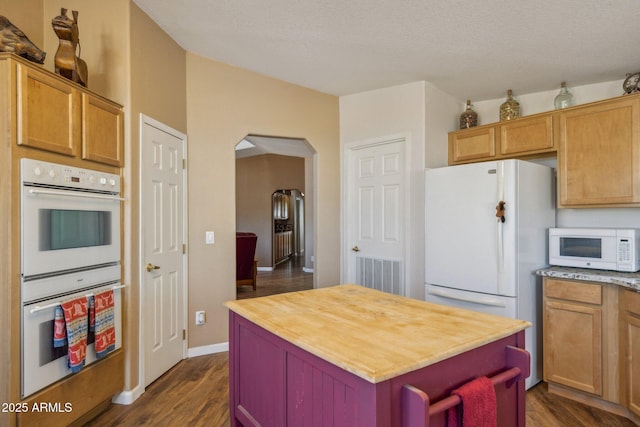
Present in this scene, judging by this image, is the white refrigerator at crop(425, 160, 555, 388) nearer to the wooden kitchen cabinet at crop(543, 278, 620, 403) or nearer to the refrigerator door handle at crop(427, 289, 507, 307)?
the refrigerator door handle at crop(427, 289, 507, 307)

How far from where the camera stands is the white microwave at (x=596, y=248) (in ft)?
8.34

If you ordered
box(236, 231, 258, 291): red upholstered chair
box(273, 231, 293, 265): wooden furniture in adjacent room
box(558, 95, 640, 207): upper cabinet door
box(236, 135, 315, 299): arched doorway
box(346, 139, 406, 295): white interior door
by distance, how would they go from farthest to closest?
box(273, 231, 293, 265): wooden furniture in adjacent room, box(236, 135, 315, 299): arched doorway, box(236, 231, 258, 291): red upholstered chair, box(346, 139, 406, 295): white interior door, box(558, 95, 640, 207): upper cabinet door

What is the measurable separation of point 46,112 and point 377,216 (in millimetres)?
2849

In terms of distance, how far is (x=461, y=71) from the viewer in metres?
3.23

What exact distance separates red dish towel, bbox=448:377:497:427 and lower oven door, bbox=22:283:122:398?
1927 millimetres

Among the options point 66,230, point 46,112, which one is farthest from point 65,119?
point 66,230

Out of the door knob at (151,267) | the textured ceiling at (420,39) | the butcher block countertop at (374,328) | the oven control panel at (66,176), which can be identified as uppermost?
the textured ceiling at (420,39)

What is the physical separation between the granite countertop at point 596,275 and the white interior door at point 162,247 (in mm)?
2907

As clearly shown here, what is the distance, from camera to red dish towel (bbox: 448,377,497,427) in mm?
1162

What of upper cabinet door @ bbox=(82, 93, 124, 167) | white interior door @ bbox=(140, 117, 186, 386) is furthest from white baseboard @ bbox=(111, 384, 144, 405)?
upper cabinet door @ bbox=(82, 93, 124, 167)

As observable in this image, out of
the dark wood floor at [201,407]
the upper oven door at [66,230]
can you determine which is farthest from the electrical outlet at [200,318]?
the upper oven door at [66,230]

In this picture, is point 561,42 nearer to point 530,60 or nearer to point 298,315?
point 530,60

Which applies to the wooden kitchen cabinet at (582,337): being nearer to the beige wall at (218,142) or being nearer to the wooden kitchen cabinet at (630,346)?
the wooden kitchen cabinet at (630,346)

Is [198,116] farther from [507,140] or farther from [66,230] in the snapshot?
[507,140]
